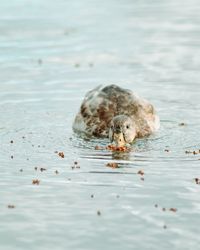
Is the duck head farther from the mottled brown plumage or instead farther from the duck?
the mottled brown plumage

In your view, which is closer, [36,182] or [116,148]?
[36,182]

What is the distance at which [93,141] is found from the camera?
15.3 m

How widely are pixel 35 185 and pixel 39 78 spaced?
767cm

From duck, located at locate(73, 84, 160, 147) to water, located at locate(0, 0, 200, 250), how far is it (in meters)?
0.28

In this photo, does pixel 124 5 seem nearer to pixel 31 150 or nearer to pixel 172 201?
pixel 31 150

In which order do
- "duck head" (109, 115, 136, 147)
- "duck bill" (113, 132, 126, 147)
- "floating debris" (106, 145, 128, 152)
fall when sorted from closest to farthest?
"floating debris" (106, 145, 128, 152), "duck bill" (113, 132, 126, 147), "duck head" (109, 115, 136, 147)

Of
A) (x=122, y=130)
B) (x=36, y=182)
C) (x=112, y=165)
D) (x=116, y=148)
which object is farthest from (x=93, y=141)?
(x=36, y=182)

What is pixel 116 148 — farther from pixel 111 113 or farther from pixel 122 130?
pixel 111 113

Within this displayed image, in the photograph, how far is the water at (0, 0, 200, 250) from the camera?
10523 mm

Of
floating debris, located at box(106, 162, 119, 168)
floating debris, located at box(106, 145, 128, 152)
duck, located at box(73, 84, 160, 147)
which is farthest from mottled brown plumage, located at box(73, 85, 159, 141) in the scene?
floating debris, located at box(106, 162, 119, 168)

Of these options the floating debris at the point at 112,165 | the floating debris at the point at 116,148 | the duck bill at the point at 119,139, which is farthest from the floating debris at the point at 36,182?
the duck bill at the point at 119,139

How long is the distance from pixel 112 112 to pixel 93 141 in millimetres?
973

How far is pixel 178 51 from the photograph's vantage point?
21625mm

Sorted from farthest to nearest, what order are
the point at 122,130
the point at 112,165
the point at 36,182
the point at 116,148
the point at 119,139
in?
the point at 122,130 → the point at 119,139 → the point at 116,148 → the point at 112,165 → the point at 36,182
